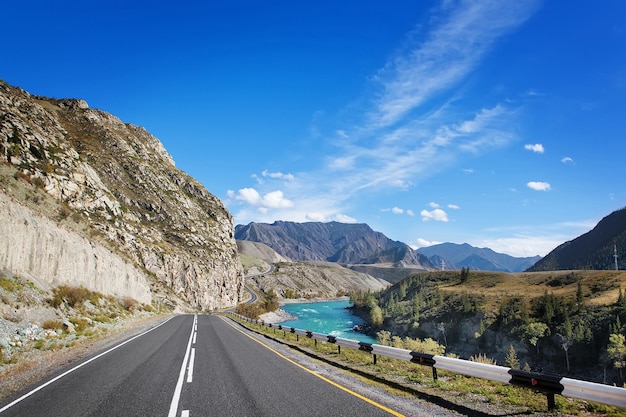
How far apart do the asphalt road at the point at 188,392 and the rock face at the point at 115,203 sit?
60.1ft

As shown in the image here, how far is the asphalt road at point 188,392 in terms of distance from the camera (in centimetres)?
790

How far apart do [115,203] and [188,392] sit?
75.5 metres

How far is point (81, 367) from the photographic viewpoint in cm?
1333

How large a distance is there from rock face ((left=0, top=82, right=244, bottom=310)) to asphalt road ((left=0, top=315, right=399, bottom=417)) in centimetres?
1831

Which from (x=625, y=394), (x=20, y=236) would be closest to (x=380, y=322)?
(x=20, y=236)

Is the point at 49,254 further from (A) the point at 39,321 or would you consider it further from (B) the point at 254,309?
(B) the point at 254,309

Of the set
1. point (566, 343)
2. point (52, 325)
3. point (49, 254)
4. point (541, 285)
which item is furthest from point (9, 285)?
point (541, 285)

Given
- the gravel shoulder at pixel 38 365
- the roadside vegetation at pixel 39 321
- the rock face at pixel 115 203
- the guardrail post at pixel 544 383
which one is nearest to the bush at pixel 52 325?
the roadside vegetation at pixel 39 321

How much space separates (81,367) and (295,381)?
8.76m

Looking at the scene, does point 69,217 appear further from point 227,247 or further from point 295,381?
point 227,247

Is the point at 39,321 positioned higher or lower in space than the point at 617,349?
higher

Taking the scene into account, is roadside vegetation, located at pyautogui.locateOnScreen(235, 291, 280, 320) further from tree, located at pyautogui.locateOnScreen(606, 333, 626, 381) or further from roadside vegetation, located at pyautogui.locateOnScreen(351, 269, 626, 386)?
tree, located at pyautogui.locateOnScreen(606, 333, 626, 381)

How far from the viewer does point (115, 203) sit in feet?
242

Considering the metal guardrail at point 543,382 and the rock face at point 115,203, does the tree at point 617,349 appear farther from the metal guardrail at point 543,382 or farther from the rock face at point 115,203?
the rock face at point 115,203
